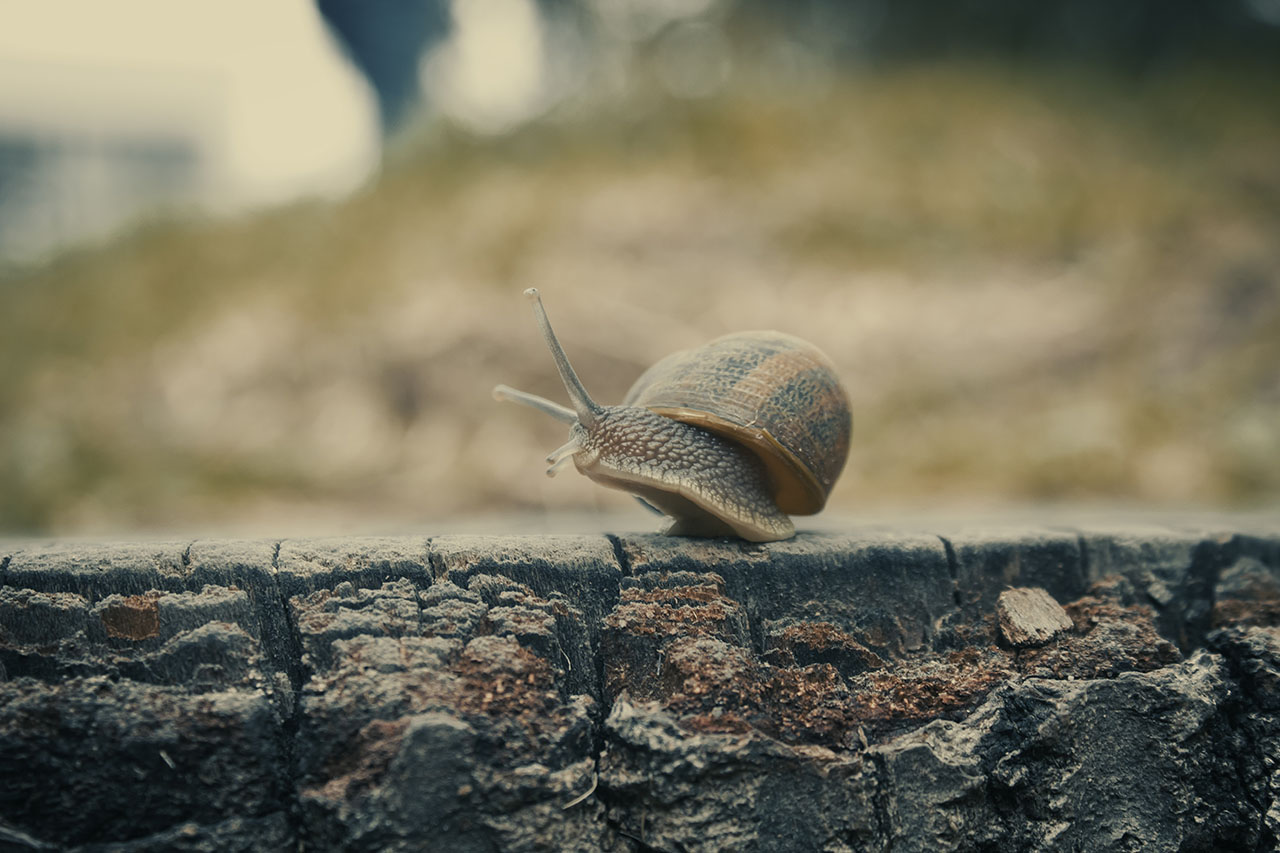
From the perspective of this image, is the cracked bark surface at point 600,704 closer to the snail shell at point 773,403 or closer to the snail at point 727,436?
the snail at point 727,436

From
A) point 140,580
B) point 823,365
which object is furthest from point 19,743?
point 823,365

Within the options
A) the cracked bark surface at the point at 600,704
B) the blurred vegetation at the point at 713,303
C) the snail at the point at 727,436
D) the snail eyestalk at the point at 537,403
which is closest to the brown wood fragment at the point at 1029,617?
the cracked bark surface at the point at 600,704

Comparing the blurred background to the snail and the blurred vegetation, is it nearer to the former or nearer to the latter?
the blurred vegetation

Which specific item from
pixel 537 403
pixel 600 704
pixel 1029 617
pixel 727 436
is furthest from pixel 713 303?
pixel 600 704

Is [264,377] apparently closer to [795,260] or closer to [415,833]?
[795,260]

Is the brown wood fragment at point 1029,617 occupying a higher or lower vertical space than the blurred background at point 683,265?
lower

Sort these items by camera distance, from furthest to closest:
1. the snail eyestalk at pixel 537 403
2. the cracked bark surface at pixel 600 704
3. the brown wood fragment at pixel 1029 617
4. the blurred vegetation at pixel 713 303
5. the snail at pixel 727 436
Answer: the blurred vegetation at pixel 713 303 → the snail eyestalk at pixel 537 403 → the snail at pixel 727 436 → the brown wood fragment at pixel 1029 617 → the cracked bark surface at pixel 600 704
